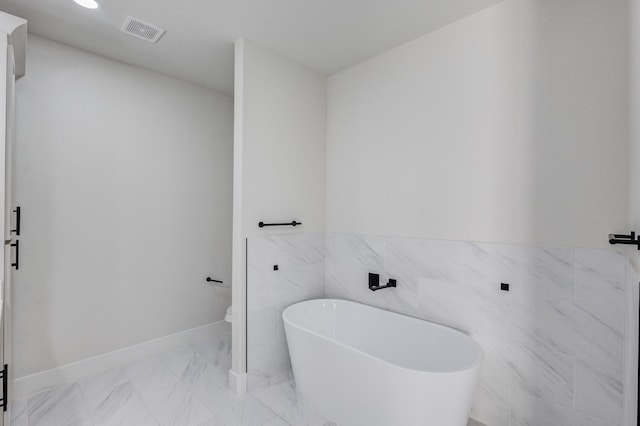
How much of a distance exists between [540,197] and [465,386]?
1103mm

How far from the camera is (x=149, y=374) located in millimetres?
2467

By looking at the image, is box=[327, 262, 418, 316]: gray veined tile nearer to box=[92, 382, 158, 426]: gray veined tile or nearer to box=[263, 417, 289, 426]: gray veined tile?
box=[263, 417, 289, 426]: gray veined tile

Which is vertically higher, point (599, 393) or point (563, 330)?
point (563, 330)

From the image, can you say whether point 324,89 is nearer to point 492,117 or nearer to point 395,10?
point 395,10

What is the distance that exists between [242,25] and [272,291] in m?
1.95

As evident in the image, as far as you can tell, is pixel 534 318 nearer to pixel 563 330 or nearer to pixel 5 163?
pixel 563 330

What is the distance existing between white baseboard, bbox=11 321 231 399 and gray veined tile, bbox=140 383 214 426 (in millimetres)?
553

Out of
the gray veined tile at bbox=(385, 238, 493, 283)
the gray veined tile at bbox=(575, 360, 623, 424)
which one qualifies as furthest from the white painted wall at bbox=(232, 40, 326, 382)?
the gray veined tile at bbox=(575, 360, 623, 424)

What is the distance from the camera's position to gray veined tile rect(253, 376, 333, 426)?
194 cm

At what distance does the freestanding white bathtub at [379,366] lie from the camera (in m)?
1.50

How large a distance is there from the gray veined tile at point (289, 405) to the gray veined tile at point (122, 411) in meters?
0.71

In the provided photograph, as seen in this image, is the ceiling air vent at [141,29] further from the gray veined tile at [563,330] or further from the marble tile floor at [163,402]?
the gray veined tile at [563,330]

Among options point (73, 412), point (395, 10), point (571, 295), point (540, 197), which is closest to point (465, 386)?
point (571, 295)

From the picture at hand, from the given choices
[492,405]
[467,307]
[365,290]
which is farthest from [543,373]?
[365,290]
